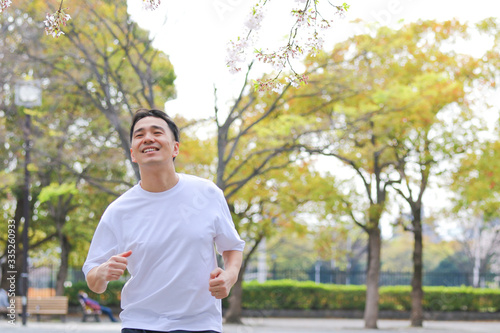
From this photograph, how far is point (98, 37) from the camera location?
17359 mm

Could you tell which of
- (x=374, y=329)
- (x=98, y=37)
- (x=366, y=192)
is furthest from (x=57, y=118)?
(x=374, y=329)

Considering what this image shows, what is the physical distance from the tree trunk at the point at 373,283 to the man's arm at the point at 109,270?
19639mm

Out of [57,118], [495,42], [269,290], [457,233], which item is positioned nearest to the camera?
[495,42]

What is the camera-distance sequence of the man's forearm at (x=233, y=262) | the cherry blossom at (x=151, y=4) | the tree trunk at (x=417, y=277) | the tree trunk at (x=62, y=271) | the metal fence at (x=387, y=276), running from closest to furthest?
the man's forearm at (x=233, y=262) → the cherry blossom at (x=151, y=4) → the tree trunk at (x=417, y=277) → the tree trunk at (x=62, y=271) → the metal fence at (x=387, y=276)

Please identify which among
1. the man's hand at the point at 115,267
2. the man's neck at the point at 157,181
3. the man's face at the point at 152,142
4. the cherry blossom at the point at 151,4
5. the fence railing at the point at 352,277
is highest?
the cherry blossom at the point at 151,4

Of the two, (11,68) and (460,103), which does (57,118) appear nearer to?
(11,68)

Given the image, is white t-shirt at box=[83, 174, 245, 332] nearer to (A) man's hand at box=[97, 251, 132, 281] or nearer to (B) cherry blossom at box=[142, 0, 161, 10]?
(A) man's hand at box=[97, 251, 132, 281]

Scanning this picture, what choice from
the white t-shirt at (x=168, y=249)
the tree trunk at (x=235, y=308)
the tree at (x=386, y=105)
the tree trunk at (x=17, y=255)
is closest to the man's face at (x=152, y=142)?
the white t-shirt at (x=168, y=249)

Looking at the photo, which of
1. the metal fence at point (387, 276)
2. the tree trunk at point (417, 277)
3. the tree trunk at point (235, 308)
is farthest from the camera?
the metal fence at point (387, 276)

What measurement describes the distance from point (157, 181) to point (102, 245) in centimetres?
33

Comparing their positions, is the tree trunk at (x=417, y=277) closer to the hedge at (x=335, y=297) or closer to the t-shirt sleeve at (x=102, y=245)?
the hedge at (x=335, y=297)

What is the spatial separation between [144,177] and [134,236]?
0.23 meters

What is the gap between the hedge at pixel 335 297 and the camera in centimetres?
2739

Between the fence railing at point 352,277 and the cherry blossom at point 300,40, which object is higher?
the cherry blossom at point 300,40
